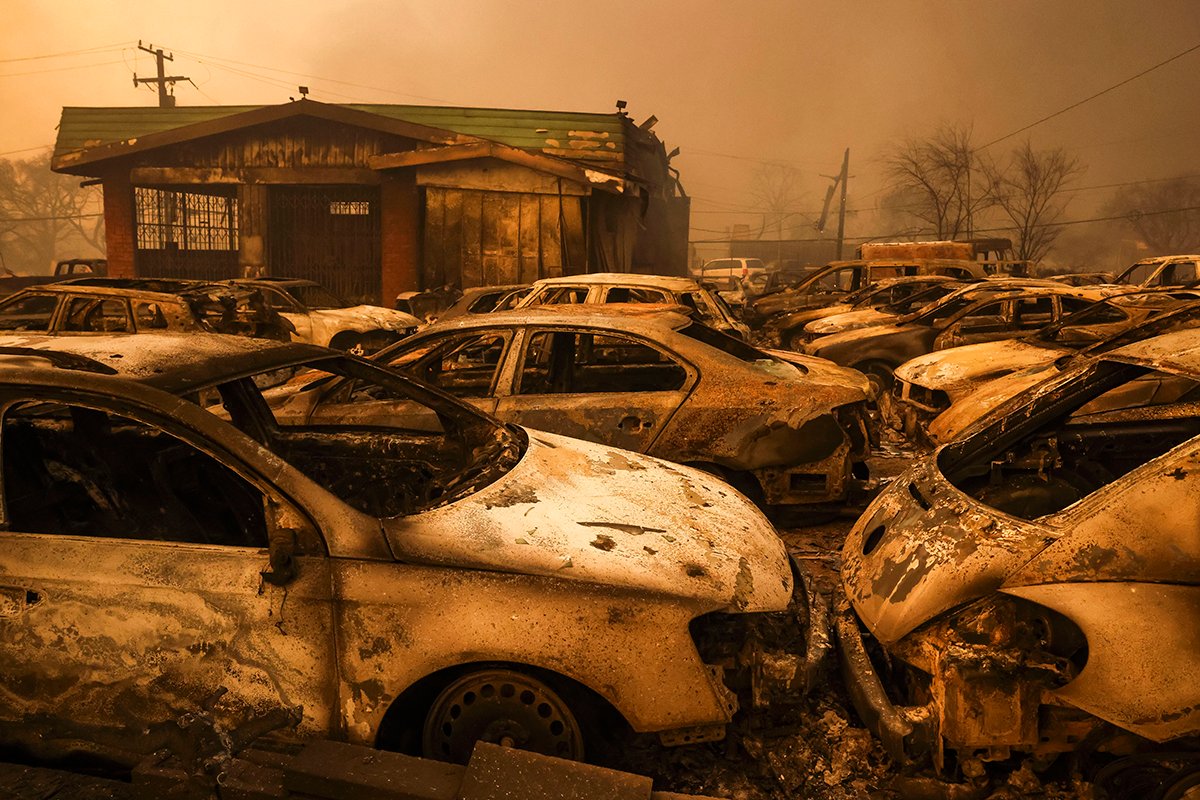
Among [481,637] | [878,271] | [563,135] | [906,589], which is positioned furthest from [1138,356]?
[563,135]

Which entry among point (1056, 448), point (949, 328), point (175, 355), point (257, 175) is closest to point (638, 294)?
point (949, 328)

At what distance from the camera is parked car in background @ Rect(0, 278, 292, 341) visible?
31.3 ft

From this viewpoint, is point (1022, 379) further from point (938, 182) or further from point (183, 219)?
point (938, 182)

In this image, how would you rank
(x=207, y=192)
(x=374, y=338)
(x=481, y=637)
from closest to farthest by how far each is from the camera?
(x=481, y=637) < (x=374, y=338) < (x=207, y=192)

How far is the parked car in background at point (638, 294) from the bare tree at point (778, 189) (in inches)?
3834

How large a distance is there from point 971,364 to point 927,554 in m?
5.28

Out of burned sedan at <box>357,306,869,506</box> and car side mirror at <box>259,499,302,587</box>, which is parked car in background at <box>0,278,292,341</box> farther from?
car side mirror at <box>259,499,302,587</box>

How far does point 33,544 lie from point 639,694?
1.99 meters

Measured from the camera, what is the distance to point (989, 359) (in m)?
7.92

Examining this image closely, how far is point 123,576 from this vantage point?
280 centimetres

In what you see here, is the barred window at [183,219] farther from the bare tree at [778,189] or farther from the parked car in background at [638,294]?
the bare tree at [778,189]

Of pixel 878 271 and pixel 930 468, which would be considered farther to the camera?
pixel 878 271

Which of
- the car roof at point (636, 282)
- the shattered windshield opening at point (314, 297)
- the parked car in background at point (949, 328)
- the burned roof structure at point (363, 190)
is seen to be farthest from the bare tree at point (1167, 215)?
the shattered windshield opening at point (314, 297)

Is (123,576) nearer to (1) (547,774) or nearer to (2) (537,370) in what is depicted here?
(1) (547,774)
